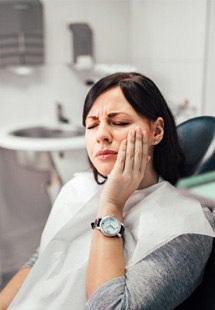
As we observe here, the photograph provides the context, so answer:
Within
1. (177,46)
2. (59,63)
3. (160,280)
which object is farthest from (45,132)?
(160,280)

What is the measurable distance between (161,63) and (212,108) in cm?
58

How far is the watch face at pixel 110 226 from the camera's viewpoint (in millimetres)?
803

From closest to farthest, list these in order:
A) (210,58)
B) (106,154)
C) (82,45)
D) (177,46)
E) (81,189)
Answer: (106,154)
(81,189)
(210,58)
(177,46)
(82,45)

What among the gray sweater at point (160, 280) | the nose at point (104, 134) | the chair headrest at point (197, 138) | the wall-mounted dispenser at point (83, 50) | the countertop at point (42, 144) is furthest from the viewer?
the wall-mounted dispenser at point (83, 50)

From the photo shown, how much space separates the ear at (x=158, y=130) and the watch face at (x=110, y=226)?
213 mm

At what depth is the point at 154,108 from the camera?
880 mm

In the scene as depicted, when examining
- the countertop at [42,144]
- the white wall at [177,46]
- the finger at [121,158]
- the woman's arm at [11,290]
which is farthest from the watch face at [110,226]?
the countertop at [42,144]

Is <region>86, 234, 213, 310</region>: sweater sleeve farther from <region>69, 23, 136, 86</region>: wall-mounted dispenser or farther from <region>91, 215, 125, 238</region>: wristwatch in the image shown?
<region>69, 23, 136, 86</region>: wall-mounted dispenser

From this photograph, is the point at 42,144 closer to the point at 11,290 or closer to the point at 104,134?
the point at 11,290

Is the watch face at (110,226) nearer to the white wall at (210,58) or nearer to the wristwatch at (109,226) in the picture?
the wristwatch at (109,226)

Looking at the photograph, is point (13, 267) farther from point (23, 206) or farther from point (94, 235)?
point (94, 235)

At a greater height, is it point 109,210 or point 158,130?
point 158,130

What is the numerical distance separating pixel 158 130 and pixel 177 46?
38.1 inches

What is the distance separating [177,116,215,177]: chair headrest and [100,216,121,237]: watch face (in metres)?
0.22
